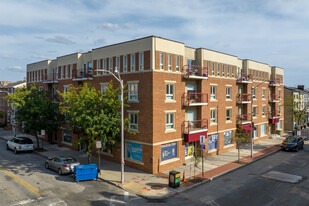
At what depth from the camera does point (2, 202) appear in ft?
49.0

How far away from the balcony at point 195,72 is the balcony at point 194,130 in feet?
15.0

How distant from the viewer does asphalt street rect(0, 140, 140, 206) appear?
50.0 ft

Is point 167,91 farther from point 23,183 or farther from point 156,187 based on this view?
point 23,183

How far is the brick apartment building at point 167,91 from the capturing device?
21875 millimetres

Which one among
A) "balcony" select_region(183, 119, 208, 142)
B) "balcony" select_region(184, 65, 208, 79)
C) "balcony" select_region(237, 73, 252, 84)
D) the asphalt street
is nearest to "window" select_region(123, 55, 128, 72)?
"balcony" select_region(184, 65, 208, 79)

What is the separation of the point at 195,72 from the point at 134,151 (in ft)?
34.5

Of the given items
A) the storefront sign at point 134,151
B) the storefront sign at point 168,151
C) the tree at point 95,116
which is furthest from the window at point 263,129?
the tree at point 95,116

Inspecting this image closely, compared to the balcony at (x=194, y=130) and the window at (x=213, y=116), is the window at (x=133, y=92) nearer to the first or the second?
the balcony at (x=194, y=130)

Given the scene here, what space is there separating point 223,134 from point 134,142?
12.6 m

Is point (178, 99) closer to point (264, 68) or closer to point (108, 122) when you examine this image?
point (108, 122)

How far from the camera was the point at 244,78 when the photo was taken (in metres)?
33.9

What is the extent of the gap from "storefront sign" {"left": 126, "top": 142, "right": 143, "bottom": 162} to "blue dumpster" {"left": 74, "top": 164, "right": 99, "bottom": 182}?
4583mm

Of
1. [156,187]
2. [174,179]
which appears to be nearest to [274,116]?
[174,179]

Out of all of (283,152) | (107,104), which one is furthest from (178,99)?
(283,152)
